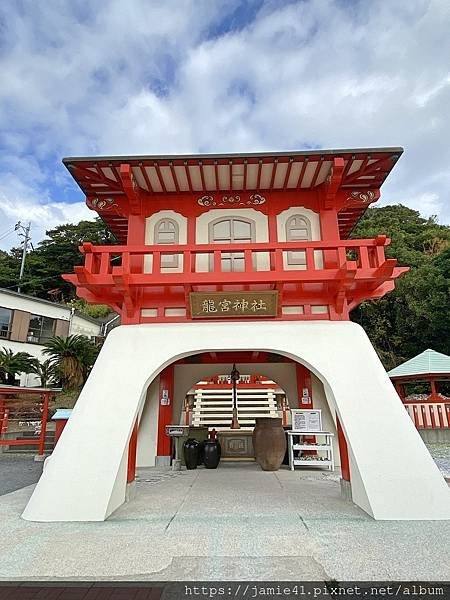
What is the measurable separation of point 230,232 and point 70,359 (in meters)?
13.4

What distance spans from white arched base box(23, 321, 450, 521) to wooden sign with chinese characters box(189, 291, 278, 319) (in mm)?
210

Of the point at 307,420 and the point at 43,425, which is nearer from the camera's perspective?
the point at 307,420

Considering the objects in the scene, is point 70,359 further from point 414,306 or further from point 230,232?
point 414,306

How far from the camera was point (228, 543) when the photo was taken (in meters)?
3.79

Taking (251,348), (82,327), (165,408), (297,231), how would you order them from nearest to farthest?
(251,348), (297,231), (165,408), (82,327)

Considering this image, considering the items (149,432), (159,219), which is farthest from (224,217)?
(149,432)

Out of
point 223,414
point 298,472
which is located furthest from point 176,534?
point 223,414

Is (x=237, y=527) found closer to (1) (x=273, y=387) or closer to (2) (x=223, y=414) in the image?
(2) (x=223, y=414)

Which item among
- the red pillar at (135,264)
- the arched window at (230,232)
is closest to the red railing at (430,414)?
the arched window at (230,232)

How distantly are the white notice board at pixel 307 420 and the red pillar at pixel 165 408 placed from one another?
3202 mm

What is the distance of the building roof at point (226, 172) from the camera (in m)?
6.45

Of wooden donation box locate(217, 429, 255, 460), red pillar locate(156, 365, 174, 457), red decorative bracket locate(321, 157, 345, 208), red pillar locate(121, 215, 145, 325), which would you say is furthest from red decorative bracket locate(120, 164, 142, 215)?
wooden donation box locate(217, 429, 255, 460)

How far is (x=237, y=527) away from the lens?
14.1ft

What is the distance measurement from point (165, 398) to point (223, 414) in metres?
4.73
